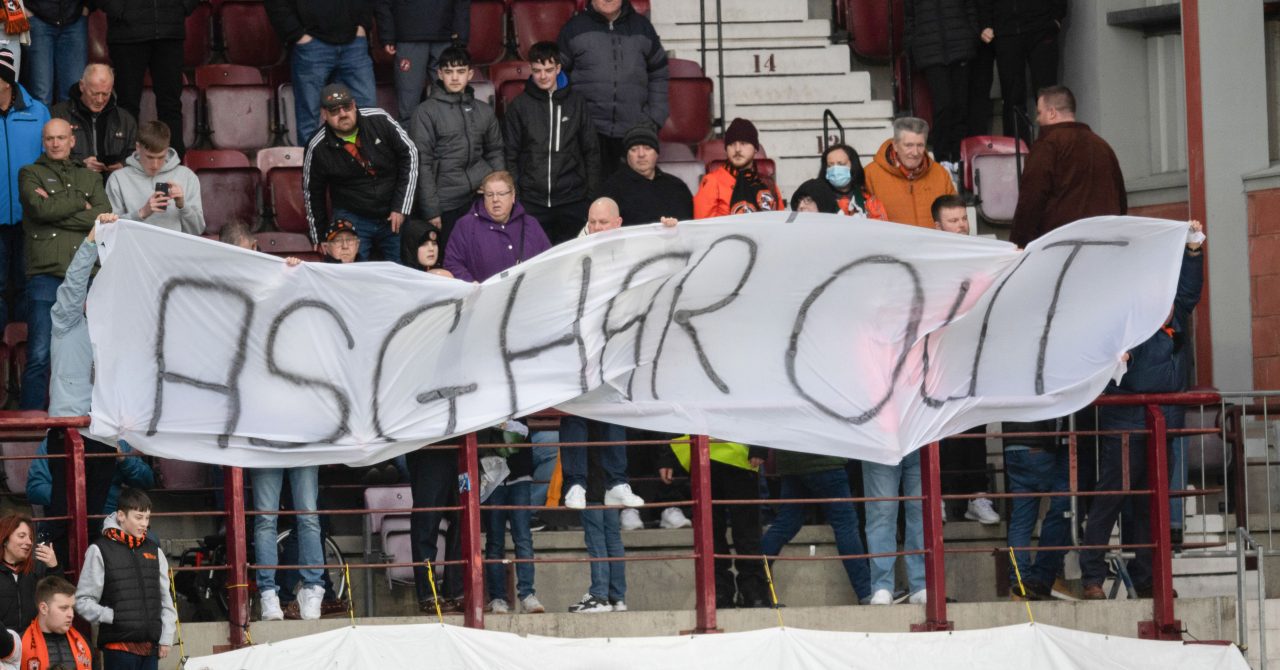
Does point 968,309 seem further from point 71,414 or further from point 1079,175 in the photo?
point 71,414

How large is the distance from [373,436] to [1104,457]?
4164mm

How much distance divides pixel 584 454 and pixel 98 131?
450cm

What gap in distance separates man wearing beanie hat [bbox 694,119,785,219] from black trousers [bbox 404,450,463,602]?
252 cm

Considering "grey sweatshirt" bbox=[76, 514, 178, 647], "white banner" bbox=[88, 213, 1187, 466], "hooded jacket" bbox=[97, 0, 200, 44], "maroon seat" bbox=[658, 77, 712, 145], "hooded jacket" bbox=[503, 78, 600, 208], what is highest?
"hooded jacket" bbox=[97, 0, 200, 44]

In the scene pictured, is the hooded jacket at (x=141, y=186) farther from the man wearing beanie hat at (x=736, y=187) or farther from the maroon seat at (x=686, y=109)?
the maroon seat at (x=686, y=109)

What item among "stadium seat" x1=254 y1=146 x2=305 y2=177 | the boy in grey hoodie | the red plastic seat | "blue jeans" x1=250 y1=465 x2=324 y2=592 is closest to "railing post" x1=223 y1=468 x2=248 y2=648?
"blue jeans" x1=250 y1=465 x2=324 y2=592

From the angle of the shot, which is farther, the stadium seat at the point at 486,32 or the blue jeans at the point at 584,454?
the stadium seat at the point at 486,32

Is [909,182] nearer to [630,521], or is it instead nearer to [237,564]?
[630,521]

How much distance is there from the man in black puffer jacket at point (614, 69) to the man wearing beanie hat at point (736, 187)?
165 cm

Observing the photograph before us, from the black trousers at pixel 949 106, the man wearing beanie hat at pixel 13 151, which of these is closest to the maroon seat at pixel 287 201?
the man wearing beanie hat at pixel 13 151

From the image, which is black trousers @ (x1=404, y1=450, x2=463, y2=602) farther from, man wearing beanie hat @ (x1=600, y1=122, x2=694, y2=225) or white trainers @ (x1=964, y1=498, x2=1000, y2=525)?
white trainers @ (x1=964, y1=498, x2=1000, y2=525)

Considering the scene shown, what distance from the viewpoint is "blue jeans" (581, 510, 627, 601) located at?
40.1ft

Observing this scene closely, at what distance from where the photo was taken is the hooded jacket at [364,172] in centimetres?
1445

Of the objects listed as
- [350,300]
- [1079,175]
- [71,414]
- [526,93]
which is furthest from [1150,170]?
[71,414]
